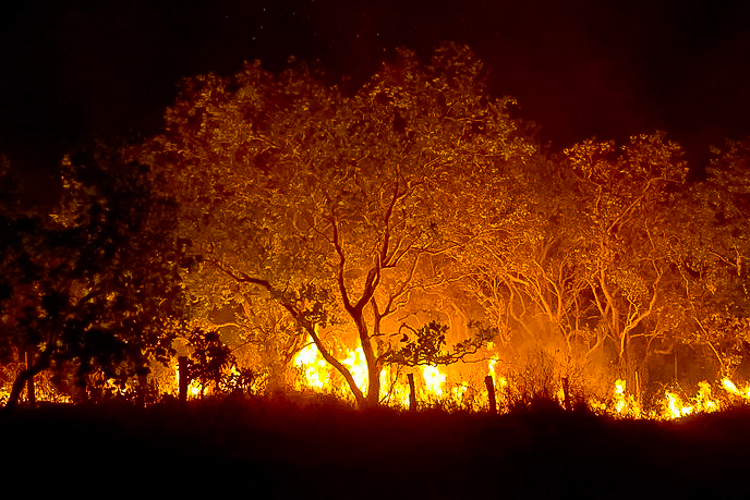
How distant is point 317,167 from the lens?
1639 centimetres

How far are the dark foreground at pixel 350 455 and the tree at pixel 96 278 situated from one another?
1.00m

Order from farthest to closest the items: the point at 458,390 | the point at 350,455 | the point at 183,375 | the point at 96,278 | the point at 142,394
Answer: the point at 458,390
the point at 183,375
the point at 142,394
the point at 96,278
the point at 350,455

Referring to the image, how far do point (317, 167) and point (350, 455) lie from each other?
758cm

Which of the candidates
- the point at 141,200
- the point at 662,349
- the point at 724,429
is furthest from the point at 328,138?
the point at 662,349

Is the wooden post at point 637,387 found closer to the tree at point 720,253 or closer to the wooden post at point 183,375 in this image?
the tree at point 720,253

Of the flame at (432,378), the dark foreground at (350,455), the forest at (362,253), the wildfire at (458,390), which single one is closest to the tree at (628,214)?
the forest at (362,253)

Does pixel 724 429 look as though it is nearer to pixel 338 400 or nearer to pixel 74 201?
pixel 338 400

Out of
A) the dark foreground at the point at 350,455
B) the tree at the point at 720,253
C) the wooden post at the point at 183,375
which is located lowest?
the dark foreground at the point at 350,455

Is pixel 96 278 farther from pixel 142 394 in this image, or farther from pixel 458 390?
pixel 458 390

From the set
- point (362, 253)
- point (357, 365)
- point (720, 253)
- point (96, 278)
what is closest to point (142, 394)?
point (96, 278)

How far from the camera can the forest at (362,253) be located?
42.1 ft

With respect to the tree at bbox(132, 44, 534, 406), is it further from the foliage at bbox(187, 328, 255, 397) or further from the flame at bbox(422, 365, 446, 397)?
the flame at bbox(422, 365, 446, 397)

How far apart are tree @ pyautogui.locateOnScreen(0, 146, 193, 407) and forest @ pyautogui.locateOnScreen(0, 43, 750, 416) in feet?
0.13

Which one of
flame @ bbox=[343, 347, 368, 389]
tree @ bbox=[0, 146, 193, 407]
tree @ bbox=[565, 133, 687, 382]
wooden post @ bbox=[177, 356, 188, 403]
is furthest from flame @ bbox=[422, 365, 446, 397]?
tree @ bbox=[0, 146, 193, 407]
